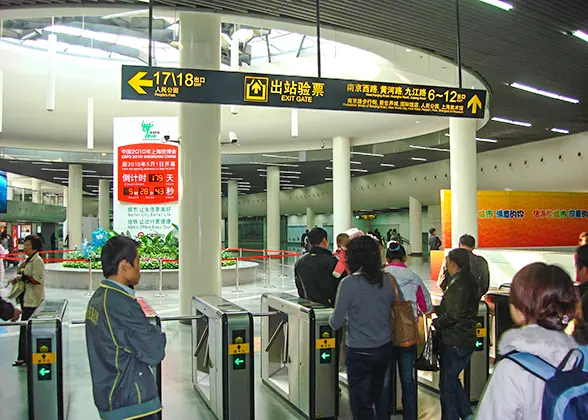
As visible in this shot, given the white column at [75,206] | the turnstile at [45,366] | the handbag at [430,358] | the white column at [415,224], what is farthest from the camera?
the white column at [415,224]

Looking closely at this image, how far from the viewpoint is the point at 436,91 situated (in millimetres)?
7324

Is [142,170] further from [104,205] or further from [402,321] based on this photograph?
[104,205]

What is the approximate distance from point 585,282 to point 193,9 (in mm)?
6583

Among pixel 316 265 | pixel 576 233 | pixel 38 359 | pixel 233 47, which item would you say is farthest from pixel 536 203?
pixel 38 359

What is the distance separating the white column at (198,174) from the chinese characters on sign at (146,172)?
649 cm

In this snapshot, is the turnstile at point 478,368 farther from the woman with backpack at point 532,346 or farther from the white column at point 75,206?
the white column at point 75,206

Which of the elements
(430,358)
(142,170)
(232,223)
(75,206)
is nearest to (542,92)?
(430,358)

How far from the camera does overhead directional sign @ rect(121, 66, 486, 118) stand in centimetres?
624

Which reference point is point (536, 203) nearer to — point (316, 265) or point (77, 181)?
point (316, 265)

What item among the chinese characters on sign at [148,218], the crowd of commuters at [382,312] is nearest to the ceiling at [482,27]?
the crowd of commuters at [382,312]

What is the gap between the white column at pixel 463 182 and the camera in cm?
1423

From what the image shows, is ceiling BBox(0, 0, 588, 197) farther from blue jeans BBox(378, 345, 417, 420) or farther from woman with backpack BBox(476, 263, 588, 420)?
woman with backpack BBox(476, 263, 588, 420)

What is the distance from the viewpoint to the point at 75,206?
2762 cm

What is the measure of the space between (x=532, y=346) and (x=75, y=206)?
2860cm
